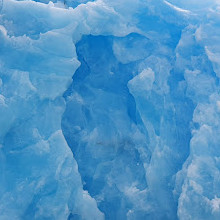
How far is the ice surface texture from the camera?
3715mm

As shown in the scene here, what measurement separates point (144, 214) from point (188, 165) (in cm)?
94

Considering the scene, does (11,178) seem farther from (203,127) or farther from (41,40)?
(203,127)

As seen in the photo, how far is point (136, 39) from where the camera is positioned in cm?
498

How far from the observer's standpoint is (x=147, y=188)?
4070 millimetres

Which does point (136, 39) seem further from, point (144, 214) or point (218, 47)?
point (144, 214)

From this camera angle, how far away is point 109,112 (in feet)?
14.8

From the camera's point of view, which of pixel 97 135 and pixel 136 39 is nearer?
pixel 97 135

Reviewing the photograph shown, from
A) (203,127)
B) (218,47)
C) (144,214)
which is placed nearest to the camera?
(144,214)

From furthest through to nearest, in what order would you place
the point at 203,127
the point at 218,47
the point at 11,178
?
the point at 218,47
the point at 203,127
the point at 11,178

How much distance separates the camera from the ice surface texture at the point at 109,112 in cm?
371

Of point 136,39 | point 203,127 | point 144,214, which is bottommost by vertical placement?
point 144,214

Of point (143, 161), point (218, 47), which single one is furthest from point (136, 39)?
point (143, 161)

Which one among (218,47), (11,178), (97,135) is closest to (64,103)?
(97,135)

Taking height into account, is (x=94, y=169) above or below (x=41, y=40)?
below
